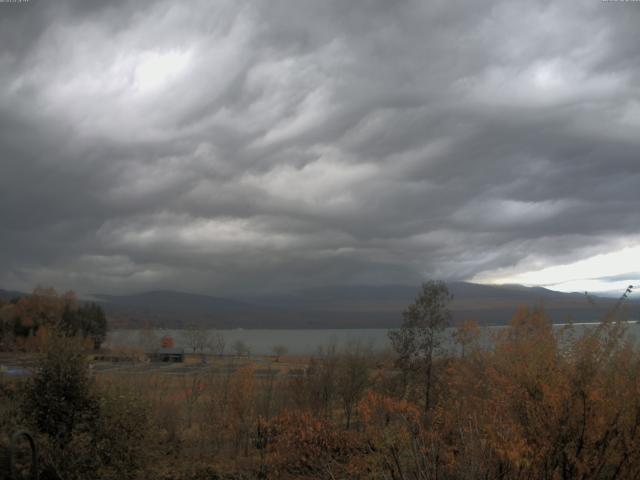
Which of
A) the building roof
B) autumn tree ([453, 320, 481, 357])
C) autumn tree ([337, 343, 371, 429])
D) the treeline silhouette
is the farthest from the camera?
the building roof

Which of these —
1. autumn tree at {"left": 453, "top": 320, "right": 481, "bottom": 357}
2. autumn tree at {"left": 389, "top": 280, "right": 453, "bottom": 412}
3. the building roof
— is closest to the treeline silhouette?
autumn tree at {"left": 389, "top": 280, "right": 453, "bottom": 412}

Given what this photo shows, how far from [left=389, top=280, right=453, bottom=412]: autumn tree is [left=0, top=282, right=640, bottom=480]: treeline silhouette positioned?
142cm

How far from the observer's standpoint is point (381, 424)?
14133mm

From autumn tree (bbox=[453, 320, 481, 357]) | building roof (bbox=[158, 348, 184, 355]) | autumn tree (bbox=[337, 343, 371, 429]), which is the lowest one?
building roof (bbox=[158, 348, 184, 355])

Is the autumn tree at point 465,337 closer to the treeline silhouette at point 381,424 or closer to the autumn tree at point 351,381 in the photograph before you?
the treeline silhouette at point 381,424

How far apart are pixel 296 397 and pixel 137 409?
464 inches

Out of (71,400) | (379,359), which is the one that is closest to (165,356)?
(379,359)

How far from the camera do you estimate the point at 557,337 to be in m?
14.2

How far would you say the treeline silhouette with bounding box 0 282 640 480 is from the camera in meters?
9.82

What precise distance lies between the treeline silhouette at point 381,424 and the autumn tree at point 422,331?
1.42m

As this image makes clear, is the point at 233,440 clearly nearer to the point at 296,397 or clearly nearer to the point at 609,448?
the point at 296,397

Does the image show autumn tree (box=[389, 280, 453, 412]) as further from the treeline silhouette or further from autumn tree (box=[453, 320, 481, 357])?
the treeline silhouette

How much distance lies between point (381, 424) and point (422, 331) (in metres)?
12.6

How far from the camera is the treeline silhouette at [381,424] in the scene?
9820 mm
